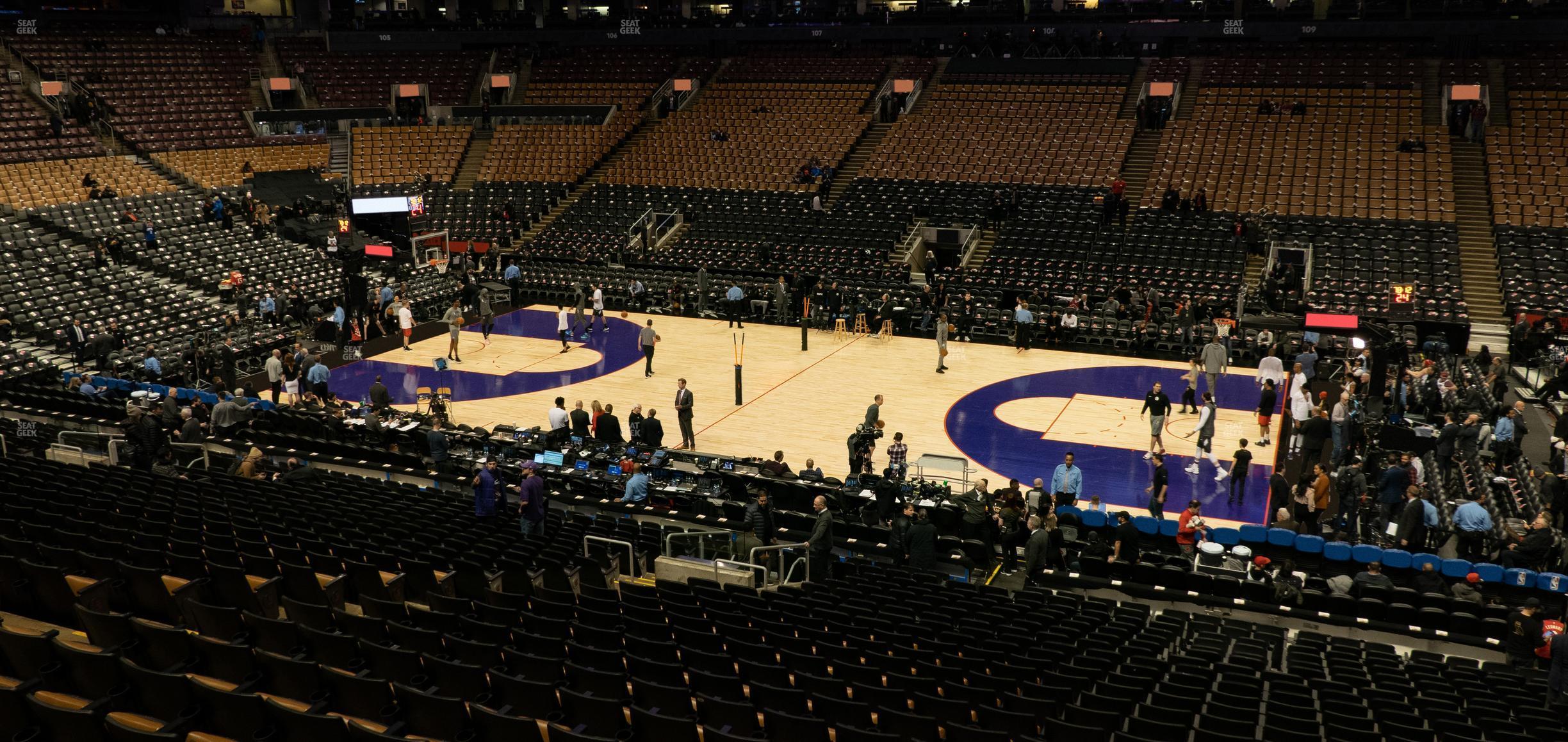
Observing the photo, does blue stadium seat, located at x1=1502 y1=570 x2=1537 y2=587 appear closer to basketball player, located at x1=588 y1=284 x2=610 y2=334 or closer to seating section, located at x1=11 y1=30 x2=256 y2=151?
basketball player, located at x1=588 y1=284 x2=610 y2=334

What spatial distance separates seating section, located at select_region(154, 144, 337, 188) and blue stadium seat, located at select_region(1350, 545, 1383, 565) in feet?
117

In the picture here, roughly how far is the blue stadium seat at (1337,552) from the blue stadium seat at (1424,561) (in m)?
0.74

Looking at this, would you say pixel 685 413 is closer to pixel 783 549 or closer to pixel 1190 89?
pixel 783 549

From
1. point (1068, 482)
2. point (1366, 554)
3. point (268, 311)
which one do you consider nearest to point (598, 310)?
point (268, 311)

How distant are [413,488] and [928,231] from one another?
858 inches

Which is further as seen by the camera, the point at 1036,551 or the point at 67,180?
the point at 67,180

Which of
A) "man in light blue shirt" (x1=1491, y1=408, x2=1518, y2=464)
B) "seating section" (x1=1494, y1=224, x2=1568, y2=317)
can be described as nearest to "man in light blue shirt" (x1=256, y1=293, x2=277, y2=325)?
"man in light blue shirt" (x1=1491, y1=408, x2=1518, y2=464)

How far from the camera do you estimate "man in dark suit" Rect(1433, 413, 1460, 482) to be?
17.9 m

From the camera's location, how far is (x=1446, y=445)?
59.0 ft

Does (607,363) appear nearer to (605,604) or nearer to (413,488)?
(413,488)

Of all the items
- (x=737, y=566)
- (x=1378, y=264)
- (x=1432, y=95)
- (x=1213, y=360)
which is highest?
(x=1432, y=95)

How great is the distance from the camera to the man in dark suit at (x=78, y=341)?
24.3m

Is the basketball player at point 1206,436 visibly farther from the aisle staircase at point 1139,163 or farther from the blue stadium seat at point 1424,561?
the aisle staircase at point 1139,163

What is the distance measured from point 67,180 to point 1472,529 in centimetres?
3661
